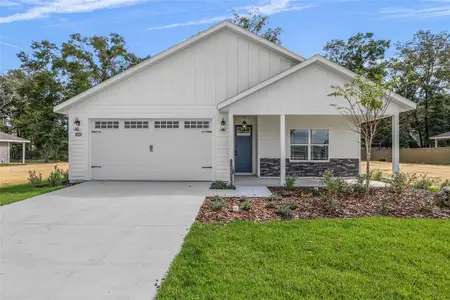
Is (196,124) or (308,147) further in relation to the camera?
(308,147)

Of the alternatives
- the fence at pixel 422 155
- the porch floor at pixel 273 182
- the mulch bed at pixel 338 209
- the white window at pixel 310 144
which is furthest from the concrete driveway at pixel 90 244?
the fence at pixel 422 155

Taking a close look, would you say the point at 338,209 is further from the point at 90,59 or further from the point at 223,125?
the point at 90,59

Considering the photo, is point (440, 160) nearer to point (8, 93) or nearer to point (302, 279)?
point (302, 279)

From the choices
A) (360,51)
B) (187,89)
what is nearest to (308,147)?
(187,89)

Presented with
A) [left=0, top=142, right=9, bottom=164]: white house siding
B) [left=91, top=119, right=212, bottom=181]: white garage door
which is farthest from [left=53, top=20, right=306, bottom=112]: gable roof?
[left=0, top=142, right=9, bottom=164]: white house siding

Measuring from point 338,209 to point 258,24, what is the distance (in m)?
19.8

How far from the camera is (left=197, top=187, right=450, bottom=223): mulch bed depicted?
5461 mm

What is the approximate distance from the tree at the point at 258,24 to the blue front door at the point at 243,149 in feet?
41.9

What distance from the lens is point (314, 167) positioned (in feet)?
37.3

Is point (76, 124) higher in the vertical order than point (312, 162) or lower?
higher

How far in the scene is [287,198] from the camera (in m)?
7.17

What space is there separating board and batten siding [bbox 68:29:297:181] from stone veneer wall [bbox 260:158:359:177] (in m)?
1.82

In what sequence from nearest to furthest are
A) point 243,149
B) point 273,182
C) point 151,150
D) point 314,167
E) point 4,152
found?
point 273,182 → point 151,150 → point 314,167 → point 243,149 → point 4,152

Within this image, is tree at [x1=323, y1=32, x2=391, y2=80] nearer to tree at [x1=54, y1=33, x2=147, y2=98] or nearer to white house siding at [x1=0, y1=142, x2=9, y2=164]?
tree at [x1=54, y1=33, x2=147, y2=98]
